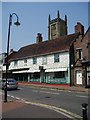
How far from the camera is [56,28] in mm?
70062

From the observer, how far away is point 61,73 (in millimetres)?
36688

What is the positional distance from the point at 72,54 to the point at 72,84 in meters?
4.54

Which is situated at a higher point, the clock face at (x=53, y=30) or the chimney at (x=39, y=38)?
the clock face at (x=53, y=30)

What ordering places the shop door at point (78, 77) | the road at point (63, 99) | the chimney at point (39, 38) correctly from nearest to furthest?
the road at point (63, 99) < the shop door at point (78, 77) < the chimney at point (39, 38)

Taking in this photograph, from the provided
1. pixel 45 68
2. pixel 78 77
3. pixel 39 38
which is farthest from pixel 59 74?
pixel 39 38

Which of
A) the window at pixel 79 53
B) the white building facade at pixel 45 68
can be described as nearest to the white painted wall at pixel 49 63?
the white building facade at pixel 45 68

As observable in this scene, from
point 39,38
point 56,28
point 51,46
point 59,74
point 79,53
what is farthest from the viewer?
point 56,28

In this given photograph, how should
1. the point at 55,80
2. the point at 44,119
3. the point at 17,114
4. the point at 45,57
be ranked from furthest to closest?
the point at 45,57 → the point at 55,80 → the point at 17,114 → the point at 44,119

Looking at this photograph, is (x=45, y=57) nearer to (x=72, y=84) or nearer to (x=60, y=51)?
(x=60, y=51)

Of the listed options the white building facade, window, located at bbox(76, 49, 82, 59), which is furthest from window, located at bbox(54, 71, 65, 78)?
window, located at bbox(76, 49, 82, 59)

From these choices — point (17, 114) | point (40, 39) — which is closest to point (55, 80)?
point (40, 39)

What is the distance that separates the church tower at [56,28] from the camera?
69.2 metres

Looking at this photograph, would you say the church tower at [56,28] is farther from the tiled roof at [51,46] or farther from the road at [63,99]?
the road at [63,99]

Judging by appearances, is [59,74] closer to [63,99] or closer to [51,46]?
[51,46]
